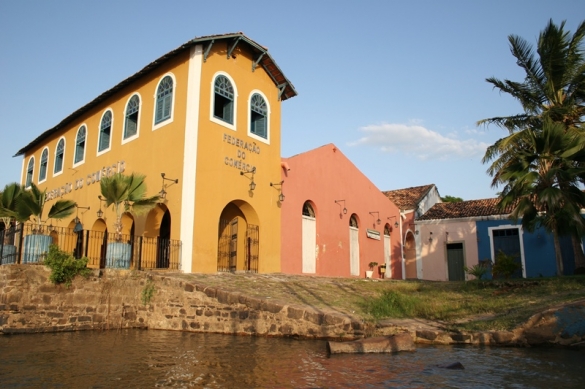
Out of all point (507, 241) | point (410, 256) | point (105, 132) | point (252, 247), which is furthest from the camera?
point (410, 256)

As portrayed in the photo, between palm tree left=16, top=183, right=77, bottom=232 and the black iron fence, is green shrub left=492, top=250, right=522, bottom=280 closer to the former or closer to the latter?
the black iron fence

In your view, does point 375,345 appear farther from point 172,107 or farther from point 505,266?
point 505,266

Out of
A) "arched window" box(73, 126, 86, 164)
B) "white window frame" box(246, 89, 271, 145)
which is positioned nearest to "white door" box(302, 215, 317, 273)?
"white window frame" box(246, 89, 271, 145)

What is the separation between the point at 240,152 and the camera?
15.5 meters

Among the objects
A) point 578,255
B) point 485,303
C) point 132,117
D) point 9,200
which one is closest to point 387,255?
point 578,255

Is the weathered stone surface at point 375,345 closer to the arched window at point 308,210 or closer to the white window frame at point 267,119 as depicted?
the white window frame at point 267,119

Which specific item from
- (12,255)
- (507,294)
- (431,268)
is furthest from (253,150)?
(431,268)

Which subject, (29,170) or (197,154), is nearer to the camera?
(197,154)

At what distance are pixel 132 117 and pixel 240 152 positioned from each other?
15.4ft

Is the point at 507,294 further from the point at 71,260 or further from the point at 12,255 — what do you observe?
the point at 12,255

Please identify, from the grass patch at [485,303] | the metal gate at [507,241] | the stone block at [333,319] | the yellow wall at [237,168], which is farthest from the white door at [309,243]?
the metal gate at [507,241]

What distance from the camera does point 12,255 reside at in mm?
12945

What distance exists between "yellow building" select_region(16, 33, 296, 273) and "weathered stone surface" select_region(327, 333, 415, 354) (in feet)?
21.3

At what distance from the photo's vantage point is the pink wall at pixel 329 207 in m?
17.5
